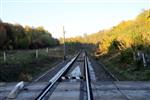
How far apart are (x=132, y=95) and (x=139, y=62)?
13.3 meters

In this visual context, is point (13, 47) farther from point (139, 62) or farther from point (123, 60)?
point (139, 62)

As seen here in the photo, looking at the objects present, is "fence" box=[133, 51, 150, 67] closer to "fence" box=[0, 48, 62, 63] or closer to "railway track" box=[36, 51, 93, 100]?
"railway track" box=[36, 51, 93, 100]

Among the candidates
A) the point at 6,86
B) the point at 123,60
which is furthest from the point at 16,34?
the point at 6,86

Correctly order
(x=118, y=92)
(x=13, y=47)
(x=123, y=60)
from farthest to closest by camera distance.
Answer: (x=13, y=47)
(x=123, y=60)
(x=118, y=92)

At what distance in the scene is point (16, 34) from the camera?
8481 centimetres

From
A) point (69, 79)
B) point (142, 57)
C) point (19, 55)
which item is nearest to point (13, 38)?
point (19, 55)

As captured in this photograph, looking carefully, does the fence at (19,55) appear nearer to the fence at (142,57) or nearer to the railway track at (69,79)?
the railway track at (69,79)

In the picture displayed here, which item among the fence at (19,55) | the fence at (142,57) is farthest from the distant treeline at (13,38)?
the fence at (142,57)

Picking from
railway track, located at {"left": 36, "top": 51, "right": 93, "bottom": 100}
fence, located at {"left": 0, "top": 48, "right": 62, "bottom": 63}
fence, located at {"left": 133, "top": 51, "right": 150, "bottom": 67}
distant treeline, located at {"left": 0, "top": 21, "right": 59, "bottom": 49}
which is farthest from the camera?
distant treeline, located at {"left": 0, "top": 21, "right": 59, "bottom": 49}

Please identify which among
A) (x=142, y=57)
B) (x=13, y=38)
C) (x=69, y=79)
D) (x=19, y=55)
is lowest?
(x=69, y=79)

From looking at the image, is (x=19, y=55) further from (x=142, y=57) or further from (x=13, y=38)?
(x=13, y=38)

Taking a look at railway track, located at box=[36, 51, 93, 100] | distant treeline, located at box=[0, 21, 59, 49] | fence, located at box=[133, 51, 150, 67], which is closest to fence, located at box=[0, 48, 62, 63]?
railway track, located at box=[36, 51, 93, 100]

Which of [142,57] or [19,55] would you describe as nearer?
[142,57]

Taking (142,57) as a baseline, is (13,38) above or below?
above
